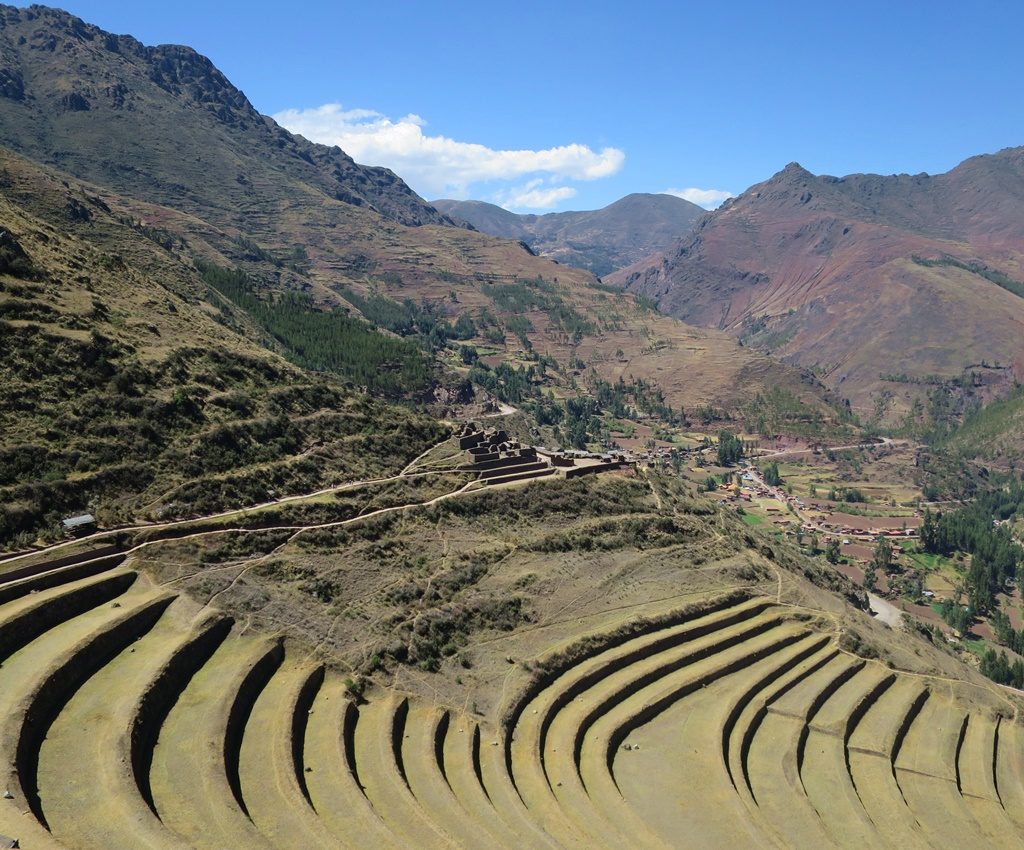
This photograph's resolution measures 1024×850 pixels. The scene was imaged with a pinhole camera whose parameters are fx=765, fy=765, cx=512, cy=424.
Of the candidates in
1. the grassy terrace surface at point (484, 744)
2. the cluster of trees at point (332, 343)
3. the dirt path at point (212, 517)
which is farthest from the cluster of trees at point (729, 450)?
the dirt path at point (212, 517)

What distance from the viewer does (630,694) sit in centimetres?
5234

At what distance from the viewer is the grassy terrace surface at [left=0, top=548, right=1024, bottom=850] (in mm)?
31891

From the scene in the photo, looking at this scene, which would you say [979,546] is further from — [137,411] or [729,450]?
[137,411]

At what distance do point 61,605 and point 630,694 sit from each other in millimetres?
35377

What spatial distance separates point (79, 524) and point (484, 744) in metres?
27.9

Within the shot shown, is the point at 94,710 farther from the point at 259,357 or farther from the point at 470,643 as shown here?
the point at 259,357

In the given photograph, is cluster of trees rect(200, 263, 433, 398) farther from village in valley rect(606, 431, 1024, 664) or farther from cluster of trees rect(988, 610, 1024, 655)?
cluster of trees rect(988, 610, 1024, 655)

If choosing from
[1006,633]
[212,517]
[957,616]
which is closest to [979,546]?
[957,616]

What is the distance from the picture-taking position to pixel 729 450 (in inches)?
7264

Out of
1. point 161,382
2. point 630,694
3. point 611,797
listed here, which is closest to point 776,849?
point 611,797

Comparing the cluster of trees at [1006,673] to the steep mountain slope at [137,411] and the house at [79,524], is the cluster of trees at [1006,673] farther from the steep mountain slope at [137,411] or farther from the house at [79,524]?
the house at [79,524]

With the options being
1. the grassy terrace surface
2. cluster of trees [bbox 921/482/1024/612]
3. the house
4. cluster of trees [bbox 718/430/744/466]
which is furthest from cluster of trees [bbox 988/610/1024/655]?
the house

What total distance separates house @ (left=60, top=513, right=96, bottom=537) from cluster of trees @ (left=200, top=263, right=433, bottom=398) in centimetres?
7841

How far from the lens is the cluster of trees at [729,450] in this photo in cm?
18238
